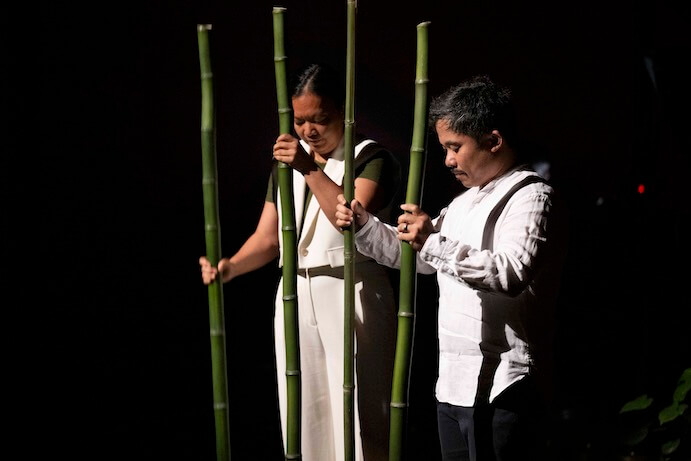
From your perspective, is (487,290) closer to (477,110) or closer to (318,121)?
(477,110)

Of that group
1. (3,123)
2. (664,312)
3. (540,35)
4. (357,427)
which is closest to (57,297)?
(3,123)

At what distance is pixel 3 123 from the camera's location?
2.54 metres

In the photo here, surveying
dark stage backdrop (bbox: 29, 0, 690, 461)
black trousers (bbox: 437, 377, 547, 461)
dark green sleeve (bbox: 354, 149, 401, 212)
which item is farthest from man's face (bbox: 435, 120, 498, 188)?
dark stage backdrop (bbox: 29, 0, 690, 461)

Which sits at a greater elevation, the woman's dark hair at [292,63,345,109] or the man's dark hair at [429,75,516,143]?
the woman's dark hair at [292,63,345,109]

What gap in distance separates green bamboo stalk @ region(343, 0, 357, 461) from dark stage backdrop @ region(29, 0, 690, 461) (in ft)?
3.18

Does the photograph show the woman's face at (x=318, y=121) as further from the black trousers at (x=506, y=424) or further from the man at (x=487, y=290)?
the black trousers at (x=506, y=424)

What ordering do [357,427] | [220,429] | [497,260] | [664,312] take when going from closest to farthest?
[497,260]
[220,429]
[357,427]
[664,312]

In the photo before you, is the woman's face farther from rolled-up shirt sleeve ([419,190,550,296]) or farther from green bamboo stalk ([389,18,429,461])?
rolled-up shirt sleeve ([419,190,550,296])

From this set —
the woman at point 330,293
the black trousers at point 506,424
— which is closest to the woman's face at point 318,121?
the woman at point 330,293

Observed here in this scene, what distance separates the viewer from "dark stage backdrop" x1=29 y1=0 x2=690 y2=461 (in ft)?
8.48

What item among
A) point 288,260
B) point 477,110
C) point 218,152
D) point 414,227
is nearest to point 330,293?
point 288,260

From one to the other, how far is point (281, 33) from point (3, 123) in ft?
4.20

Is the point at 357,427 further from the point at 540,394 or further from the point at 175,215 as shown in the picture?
the point at 175,215

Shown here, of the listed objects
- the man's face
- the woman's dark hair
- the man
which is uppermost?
the woman's dark hair
